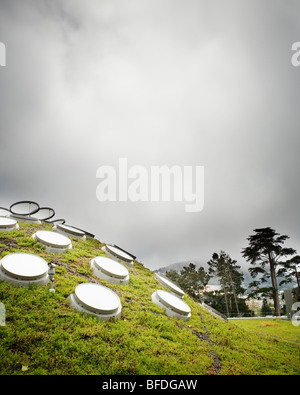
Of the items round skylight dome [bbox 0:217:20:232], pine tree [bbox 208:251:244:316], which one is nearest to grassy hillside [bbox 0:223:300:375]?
round skylight dome [bbox 0:217:20:232]

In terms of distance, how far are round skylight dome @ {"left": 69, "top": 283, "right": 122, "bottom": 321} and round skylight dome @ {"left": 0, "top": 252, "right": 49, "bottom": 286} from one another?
5.69ft

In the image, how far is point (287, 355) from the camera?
11.1 metres

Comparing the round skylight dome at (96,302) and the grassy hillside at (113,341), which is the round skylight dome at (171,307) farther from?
the round skylight dome at (96,302)

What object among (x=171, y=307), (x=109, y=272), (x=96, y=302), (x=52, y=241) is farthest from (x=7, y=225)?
(x=171, y=307)

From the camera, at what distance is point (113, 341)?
302 inches

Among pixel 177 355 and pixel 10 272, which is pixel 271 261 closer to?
pixel 177 355

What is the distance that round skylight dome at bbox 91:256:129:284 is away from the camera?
498 inches

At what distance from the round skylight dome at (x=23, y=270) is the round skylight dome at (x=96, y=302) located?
1.73 metres

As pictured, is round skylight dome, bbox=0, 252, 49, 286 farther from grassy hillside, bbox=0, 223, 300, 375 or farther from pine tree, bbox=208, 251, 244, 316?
pine tree, bbox=208, 251, 244, 316

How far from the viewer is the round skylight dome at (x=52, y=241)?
533 inches

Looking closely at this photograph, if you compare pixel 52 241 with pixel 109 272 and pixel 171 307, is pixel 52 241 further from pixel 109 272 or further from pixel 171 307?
pixel 171 307

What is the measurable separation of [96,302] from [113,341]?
75.3 inches

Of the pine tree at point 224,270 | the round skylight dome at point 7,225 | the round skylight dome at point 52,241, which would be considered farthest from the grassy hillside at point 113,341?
the pine tree at point 224,270
